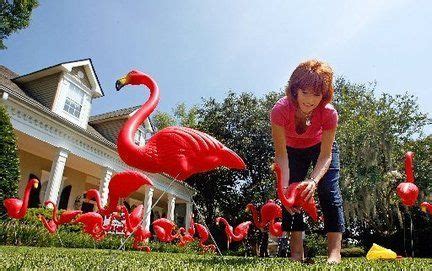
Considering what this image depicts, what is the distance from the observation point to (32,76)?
17984 millimetres

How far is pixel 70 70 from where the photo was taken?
17.9 m

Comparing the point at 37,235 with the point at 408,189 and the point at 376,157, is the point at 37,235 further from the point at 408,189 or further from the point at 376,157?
the point at 376,157

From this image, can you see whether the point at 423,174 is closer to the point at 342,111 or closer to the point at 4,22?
the point at 342,111

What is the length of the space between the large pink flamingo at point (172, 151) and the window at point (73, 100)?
635 inches

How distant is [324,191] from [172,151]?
166 cm

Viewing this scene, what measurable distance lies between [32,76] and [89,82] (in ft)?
9.34

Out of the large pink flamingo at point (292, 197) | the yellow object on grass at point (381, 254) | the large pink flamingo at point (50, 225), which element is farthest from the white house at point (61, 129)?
the large pink flamingo at point (292, 197)

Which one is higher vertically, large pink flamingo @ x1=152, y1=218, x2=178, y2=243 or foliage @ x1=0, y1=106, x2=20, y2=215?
foliage @ x1=0, y1=106, x2=20, y2=215

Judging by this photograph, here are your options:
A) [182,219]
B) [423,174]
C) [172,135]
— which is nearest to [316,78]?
[172,135]

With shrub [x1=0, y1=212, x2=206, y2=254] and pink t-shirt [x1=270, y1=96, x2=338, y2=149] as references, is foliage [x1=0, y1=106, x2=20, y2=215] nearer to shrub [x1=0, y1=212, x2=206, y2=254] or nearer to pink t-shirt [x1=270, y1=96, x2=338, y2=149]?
shrub [x1=0, y1=212, x2=206, y2=254]

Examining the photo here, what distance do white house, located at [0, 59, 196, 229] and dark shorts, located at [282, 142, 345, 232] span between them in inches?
399

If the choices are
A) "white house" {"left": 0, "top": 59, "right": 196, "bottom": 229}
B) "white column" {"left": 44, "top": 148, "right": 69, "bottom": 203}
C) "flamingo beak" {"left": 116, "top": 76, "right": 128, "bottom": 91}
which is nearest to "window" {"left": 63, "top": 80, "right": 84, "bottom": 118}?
"white house" {"left": 0, "top": 59, "right": 196, "bottom": 229}

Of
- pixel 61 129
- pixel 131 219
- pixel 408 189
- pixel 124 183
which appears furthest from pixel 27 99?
pixel 408 189

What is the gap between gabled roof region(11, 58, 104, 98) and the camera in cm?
1757
